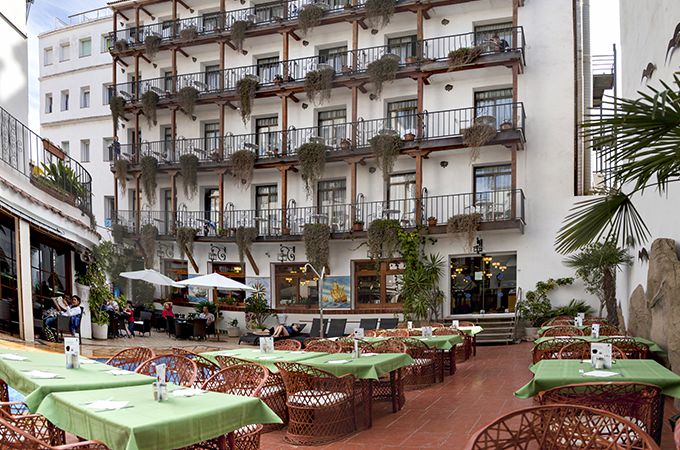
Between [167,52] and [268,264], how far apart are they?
9.33 meters

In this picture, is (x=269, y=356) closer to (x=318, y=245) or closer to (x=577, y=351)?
(x=577, y=351)

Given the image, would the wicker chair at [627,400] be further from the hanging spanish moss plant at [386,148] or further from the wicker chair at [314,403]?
the hanging spanish moss plant at [386,148]

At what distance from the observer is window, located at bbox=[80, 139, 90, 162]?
27.5 metres

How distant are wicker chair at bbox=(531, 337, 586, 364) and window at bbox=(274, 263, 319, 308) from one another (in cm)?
1307

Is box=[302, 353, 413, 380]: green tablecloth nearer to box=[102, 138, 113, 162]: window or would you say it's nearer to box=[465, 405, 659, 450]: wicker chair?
box=[465, 405, 659, 450]: wicker chair

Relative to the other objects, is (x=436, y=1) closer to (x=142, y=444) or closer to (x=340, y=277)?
(x=340, y=277)

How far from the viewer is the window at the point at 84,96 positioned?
2783 cm

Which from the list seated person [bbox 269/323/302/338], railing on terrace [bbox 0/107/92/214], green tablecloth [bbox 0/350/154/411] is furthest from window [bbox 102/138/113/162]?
green tablecloth [bbox 0/350/154/411]

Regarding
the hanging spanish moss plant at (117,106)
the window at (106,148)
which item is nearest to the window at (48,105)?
the window at (106,148)

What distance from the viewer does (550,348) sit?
7.33 metres

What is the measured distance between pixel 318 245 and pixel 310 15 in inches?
294

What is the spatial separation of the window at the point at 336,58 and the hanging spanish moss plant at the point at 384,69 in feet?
5.22

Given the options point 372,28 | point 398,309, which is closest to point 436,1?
point 372,28

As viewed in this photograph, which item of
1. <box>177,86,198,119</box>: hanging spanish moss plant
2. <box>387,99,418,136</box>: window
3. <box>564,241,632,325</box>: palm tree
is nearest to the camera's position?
<box>564,241,632,325</box>: palm tree
